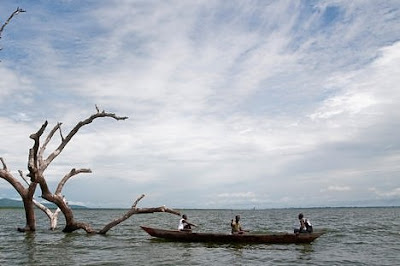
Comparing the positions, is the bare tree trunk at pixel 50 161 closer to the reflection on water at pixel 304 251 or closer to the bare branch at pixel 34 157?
the bare branch at pixel 34 157

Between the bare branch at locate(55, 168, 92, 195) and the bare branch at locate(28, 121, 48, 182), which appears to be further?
the bare branch at locate(55, 168, 92, 195)

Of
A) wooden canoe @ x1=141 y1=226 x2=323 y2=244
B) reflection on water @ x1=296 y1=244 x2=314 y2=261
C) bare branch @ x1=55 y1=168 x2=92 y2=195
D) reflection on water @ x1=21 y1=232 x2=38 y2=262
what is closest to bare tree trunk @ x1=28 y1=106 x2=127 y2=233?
bare branch @ x1=55 y1=168 x2=92 y2=195

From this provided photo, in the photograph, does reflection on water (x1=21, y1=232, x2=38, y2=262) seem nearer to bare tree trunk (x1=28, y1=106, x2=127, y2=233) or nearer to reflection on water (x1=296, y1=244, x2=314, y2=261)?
bare tree trunk (x1=28, y1=106, x2=127, y2=233)

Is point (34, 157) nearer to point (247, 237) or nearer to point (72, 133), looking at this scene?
point (72, 133)

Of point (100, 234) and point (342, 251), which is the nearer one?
point (342, 251)

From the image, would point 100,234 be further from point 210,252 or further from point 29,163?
point 210,252

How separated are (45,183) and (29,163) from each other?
2065 millimetres

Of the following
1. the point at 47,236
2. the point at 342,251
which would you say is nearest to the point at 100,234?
the point at 47,236

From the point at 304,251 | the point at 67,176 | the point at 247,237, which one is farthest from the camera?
the point at 67,176

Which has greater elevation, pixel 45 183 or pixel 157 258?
pixel 45 183

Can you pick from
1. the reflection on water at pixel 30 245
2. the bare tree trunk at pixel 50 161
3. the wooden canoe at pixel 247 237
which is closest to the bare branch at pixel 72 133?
the bare tree trunk at pixel 50 161

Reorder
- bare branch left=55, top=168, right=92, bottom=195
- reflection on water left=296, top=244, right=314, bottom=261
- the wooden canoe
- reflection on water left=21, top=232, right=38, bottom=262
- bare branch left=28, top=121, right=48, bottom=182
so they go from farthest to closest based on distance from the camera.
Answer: bare branch left=55, top=168, right=92, bottom=195 → the wooden canoe → bare branch left=28, top=121, right=48, bottom=182 → reflection on water left=296, top=244, right=314, bottom=261 → reflection on water left=21, top=232, right=38, bottom=262

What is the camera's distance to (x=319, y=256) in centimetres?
2458

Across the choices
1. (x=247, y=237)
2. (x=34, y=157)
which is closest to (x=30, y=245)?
(x=34, y=157)
